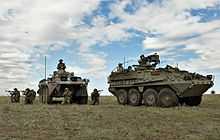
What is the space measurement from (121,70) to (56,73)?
4157mm

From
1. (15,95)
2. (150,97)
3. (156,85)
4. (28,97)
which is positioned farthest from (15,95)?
(156,85)

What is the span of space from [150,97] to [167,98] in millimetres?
1438

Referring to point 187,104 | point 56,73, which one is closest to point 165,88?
point 187,104

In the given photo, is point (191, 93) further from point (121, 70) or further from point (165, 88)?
point (121, 70)

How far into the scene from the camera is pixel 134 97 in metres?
25.7

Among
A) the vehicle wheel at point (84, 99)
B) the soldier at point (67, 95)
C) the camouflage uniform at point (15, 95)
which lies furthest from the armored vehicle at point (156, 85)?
the camouflage uniform at point (15, 95)

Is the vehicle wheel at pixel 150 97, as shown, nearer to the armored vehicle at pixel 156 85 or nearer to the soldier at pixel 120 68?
the armored vehicle at pixel 156 85

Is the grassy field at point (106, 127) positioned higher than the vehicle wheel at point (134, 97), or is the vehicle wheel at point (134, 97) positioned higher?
the vehicle wheel at point (134, 97)

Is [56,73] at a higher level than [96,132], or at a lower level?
higher

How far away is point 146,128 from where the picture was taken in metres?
12.6

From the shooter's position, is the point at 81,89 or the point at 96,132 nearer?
the point at 96,132

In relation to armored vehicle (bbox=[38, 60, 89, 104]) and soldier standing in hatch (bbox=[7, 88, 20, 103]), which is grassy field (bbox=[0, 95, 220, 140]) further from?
soldier standing in hatch (bbox=[7, 88, 20, 103])

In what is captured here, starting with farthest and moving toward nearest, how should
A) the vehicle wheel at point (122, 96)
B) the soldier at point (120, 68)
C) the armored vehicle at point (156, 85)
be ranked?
the soldier at point (120, 68) < the vehicle wheel at point (122, 96) < the armored vehicle at point (156, 85)

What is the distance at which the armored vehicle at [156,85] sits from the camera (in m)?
22.8
